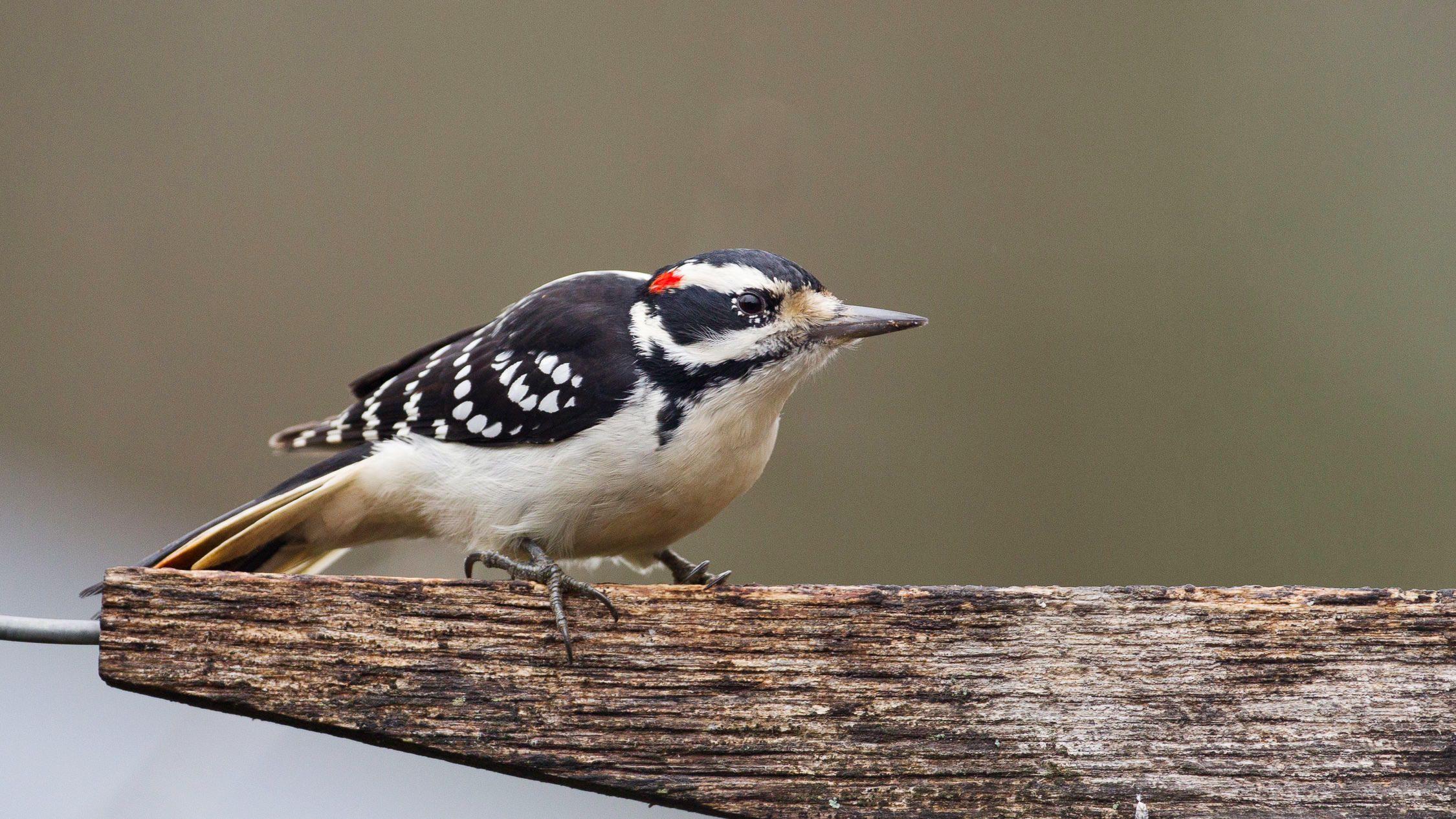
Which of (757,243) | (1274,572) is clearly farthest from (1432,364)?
(757,243)

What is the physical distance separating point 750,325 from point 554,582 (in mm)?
614

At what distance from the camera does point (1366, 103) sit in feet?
11.1

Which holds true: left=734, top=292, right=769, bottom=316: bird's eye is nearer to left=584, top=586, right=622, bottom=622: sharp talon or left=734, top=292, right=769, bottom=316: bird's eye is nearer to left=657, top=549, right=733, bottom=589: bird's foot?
left=657, top=549, right=733, bottom=589: bird's foot

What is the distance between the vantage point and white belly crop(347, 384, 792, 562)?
1827 mm

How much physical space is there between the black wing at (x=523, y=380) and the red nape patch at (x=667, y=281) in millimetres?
75

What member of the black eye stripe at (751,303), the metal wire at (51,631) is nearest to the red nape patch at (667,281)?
the black eye stripe at (751,303)

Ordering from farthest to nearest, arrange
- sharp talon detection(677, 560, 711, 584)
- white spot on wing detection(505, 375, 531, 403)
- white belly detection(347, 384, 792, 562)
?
sharp talon detection(677, 560, 711, 584) → white spot on wing detection(505, 375, 531, 403) → white belly detection(347, 384, 792, 562)

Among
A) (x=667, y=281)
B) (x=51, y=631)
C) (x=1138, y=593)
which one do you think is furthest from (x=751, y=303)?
(x=51, y=631)

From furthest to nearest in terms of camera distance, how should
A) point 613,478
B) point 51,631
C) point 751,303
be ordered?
point 751,303, point 613,478, point 51,631

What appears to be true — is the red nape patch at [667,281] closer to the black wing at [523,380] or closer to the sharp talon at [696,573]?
the black wing at [523,380]

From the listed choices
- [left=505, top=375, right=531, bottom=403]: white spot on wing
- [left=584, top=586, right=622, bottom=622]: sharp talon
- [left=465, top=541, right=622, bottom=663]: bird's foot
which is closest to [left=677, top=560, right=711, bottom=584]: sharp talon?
[left=465, top=541, right=622, bottom=663]: bird's foot

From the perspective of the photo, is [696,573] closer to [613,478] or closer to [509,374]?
[613,478]

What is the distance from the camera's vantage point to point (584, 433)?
6.15ft

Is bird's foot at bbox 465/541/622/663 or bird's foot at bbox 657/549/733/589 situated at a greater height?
bird's foot at bbox 657/549/733/589
